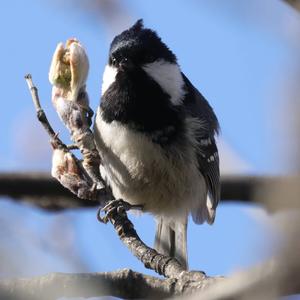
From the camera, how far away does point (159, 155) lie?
2.72 m

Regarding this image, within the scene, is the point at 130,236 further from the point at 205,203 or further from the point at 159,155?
the point at 205,203

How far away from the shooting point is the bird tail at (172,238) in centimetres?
311

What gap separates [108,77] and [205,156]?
2.14 feet

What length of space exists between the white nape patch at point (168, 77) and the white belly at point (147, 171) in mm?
268

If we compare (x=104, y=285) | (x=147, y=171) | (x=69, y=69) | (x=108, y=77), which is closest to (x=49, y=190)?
(x=147, y=171)

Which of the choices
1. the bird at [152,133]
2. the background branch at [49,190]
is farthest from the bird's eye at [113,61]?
the background branch at [49,190]

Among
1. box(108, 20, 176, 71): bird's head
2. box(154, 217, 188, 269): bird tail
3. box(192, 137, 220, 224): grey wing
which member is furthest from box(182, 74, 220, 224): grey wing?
box(108, 20, 176, 71): bird's head

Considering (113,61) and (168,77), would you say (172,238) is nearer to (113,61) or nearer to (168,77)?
(168,77)

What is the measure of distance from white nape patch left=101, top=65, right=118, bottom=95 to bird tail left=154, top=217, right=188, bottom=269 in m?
0.78

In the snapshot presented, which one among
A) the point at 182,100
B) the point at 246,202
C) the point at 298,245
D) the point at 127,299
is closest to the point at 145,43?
the point at 182,100

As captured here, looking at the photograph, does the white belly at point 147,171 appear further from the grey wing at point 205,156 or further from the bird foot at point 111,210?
the bird foot at point 111,210

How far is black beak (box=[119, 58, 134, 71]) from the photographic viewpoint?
2697mm

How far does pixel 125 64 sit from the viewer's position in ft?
8.86

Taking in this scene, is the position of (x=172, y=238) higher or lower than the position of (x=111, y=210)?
lower
